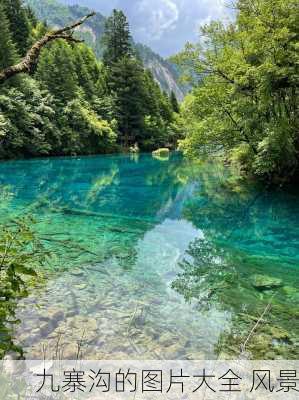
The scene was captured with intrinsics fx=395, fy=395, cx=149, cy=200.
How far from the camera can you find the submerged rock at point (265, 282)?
265 inches

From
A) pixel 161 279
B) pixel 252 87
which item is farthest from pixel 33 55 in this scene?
pixel 252 87

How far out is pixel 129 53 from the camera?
235 feet

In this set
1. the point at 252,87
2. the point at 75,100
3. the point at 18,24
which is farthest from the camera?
the point at 18,24

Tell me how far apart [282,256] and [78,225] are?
226 inches

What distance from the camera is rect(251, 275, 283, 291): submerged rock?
673cm

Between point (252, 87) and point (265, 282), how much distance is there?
11838 mm

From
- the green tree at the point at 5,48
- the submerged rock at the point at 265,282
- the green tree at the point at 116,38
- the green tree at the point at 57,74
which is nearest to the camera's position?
the submerged rock at the point at 265,282

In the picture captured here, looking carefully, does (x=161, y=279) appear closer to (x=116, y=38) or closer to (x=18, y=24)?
(x=18, y=24)

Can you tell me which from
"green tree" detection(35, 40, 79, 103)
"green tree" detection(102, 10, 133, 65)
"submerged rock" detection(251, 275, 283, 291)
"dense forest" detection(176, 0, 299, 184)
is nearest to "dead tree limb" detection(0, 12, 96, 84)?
"submerged rock" detection(251, 275, 283, 291)

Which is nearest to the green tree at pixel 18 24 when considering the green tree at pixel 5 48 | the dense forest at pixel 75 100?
the dense forest at pixel 75 100

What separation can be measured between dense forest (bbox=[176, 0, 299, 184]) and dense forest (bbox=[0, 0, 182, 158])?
1599 cm

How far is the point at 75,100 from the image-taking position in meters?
45.9

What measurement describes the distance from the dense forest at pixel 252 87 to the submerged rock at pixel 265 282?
30.7ft

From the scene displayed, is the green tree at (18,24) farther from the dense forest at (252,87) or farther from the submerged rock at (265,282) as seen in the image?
the submerged rock at (265,282)
